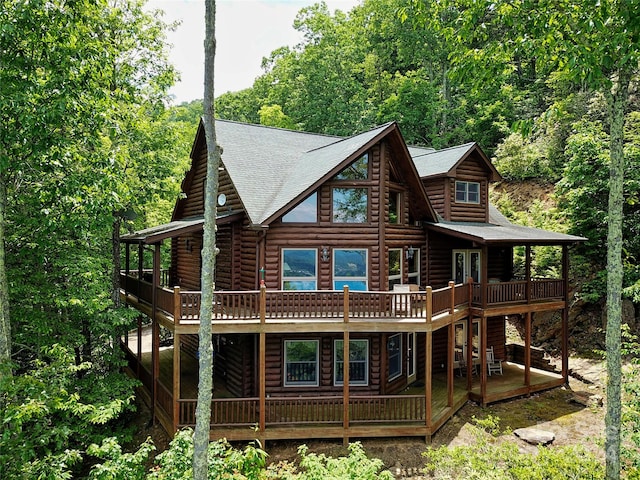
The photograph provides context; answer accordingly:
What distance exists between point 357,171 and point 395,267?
11.6ft

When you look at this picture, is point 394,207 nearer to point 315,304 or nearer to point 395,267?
point 395,267

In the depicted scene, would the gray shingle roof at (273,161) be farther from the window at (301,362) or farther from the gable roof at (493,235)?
the gable roof at (493,235)

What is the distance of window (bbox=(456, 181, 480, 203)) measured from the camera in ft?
56.9

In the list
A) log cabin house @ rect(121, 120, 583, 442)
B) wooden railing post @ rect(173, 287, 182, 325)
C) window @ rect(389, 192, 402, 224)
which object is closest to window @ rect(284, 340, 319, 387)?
log cabin house @ rect(121, 120, 583, 442)

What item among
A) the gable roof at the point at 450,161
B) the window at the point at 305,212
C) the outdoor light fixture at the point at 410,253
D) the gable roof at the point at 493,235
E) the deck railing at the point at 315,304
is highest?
the gable roof at the point at 450,161

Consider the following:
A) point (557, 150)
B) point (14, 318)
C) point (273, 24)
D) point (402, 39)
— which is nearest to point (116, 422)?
point (14, 318)

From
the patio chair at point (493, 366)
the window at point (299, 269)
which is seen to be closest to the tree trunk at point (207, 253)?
the window at point (299, 269)

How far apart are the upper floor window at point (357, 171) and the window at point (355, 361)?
5.12 meters

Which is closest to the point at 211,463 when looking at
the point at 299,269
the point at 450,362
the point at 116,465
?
the point at 116,465

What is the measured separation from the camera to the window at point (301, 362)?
13141 mm

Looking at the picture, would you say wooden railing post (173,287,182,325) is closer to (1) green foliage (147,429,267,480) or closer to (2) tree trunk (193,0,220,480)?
(1) green foliage (147,429,267,480)

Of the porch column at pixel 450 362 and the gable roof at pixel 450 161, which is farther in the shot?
the gable roof at pixel 450 161

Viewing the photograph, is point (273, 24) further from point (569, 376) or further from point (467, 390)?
point (569, 376)

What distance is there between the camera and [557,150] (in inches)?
1031
